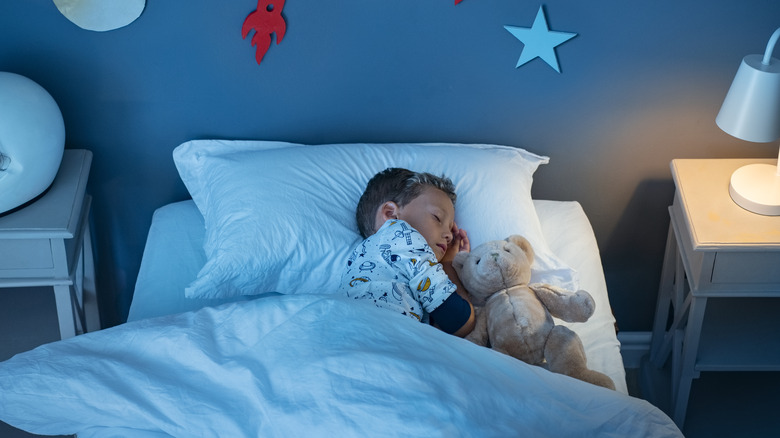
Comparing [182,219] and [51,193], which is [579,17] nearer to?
[182,219]

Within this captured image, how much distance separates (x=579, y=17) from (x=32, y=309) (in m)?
1.60

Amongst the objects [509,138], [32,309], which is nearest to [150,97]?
[32,309]

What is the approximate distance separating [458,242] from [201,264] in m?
0.59

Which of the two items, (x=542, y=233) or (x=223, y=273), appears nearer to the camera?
(x=223, y=273)

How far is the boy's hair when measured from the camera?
174cm

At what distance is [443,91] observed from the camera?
1.98 metres

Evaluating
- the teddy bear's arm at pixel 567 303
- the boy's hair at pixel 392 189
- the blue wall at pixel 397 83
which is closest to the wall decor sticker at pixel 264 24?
the blue wall at pixel 397 83

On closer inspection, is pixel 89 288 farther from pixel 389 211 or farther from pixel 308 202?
pixel 389 211

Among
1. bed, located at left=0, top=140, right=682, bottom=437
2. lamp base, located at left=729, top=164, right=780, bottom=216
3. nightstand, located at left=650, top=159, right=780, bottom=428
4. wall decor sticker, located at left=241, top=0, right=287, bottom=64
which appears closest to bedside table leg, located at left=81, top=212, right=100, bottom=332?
bed, located at left=0, top=140, right=682, bottom=437

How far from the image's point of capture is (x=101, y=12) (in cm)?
181

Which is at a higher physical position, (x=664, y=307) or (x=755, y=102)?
(x=755, y=102)

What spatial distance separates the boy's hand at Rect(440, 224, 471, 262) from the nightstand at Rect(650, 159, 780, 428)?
49 centimetres

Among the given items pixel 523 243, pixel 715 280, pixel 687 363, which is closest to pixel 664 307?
pixel 687 363

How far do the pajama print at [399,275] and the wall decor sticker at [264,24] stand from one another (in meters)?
0.56
